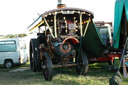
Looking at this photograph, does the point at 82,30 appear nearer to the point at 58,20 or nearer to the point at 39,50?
the point at 58,20

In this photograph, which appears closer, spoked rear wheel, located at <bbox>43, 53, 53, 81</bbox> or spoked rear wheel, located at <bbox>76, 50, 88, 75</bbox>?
spoked rear wheel, located at <bbox>43, 53, 53, 81</bbox>

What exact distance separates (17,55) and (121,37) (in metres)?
8.56

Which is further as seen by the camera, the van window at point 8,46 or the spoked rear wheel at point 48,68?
the van window at point 8,46

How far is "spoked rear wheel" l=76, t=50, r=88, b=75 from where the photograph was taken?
8.31 m

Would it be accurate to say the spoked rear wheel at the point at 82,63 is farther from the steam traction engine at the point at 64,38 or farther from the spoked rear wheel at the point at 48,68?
the spoked rear wheel at the point at 48,68

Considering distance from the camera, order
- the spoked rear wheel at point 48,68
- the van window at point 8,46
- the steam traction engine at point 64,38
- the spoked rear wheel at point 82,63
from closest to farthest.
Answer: the spoked rear wheel at point 48,68, the steam traction engine at point 64,38, the spoked rear wheel at point 82,63, the van window at point 8,46

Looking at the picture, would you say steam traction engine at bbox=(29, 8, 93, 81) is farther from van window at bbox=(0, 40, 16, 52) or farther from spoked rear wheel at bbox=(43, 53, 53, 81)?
van window at bbox=(0, 40, 16, 52)

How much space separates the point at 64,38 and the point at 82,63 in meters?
1.20

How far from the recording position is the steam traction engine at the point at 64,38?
795 centimetres

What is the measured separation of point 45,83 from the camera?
7.30 m

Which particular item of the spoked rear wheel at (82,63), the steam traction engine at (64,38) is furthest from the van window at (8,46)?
the spoked rear wheel at (82,63)

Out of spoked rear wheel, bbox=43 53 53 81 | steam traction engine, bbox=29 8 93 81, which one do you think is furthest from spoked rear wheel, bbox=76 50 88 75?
spoked rear wheel, bbox=43 53 53 81

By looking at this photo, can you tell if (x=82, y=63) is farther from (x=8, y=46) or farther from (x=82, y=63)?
(x=8, y=46)

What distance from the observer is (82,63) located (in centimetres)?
839
